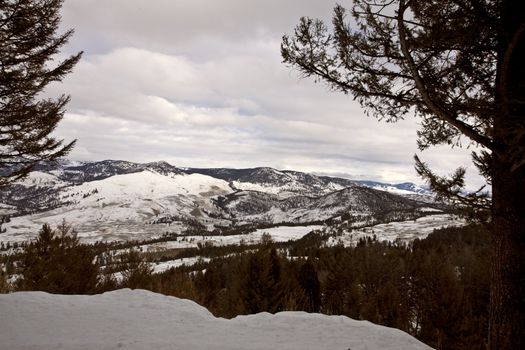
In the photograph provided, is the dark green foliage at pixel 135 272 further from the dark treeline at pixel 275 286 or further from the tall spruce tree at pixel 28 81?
the tall spruce tree at pixel 28 81

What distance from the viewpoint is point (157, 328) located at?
24.5 ft

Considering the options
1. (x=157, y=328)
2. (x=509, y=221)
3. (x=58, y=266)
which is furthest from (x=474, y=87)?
(x=58, y=266)

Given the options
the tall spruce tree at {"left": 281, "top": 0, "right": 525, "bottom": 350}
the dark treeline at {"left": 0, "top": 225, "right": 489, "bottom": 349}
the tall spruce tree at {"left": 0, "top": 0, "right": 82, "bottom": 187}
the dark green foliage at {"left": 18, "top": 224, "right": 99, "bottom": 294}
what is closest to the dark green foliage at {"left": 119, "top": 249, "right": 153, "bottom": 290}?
the dark treeline at {"left": 0, "top": 225, "right": 489, "bottom": 349}

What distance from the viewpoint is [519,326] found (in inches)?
214

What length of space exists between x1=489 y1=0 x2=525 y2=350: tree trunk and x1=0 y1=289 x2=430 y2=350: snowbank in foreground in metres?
1.98

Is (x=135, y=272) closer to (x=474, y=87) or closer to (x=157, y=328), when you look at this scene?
(x=157, y=328)

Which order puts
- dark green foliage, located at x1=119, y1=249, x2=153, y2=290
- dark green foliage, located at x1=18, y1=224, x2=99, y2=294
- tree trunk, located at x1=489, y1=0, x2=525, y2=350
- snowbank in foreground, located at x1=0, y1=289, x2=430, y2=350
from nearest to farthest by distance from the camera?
tree trunk, located at x1=489, y1=0, x2=525, y2=350
snowbank in foreground, located at x1=0, y1=289, x2=430, y2=350
dark green foliage, located at x1=18, y1=224, x2=99, y2=294
dark green foliage, located at x1=119, y1=249, x2=153, y2=290

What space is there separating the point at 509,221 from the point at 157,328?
6347 mm

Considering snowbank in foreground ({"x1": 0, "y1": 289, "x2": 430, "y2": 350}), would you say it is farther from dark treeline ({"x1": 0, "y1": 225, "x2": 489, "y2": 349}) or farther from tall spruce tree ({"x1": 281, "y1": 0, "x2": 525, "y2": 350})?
dark treeline ({"x1": 0, "y1": 225, "x2": 489, "y2": 349})

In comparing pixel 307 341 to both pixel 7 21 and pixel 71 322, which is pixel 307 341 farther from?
pixel 7 21

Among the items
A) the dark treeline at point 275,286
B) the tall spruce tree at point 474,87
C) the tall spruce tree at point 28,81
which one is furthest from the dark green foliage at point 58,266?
the tall spruce tree at point 474,87

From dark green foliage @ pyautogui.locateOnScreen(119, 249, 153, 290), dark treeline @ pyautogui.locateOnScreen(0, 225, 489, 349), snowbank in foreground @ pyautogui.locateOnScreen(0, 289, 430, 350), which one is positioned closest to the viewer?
snowbank in foreground @ pyautogui.locateOnScreen(0, 289, 430, 350)

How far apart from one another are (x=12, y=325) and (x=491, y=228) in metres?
8.18

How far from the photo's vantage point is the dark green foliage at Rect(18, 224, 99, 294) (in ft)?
62.2
